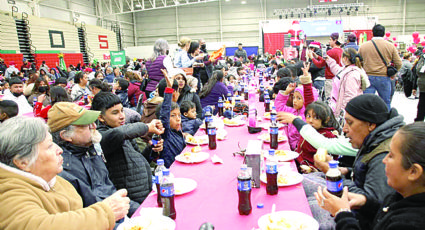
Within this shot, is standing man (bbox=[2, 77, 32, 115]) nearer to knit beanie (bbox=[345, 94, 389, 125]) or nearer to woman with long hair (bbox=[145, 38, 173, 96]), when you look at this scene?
woman with long hair (bbox=[145, 38, 173, 96])

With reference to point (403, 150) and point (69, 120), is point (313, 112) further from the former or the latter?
point (69, 120)

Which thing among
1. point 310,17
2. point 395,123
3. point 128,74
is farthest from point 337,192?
point 310,17

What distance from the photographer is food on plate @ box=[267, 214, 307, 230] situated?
4.63 feet

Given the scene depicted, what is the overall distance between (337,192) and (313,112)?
4.39 ft

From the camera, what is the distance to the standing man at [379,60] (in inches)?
192

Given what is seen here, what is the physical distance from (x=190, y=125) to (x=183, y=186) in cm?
197

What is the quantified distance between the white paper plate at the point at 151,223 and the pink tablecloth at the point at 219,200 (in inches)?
2.1

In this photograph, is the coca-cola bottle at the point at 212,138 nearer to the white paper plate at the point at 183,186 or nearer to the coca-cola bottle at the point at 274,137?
the coca-cola bottle at the point at 274,137

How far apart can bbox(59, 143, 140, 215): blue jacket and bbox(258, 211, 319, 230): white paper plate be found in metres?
1.03

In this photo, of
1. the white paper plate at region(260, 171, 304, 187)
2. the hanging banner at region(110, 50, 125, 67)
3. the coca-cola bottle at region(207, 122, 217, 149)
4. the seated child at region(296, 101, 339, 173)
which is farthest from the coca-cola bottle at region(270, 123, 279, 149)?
the hanging banner at region(110, 50, 125, 67)

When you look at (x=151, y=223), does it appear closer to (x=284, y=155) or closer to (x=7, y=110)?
(x=284, y=155)

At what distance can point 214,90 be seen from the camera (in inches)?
213

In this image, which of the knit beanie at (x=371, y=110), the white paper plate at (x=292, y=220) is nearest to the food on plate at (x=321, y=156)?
the knit beanie at (x=371, y=110)

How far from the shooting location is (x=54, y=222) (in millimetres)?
1166
